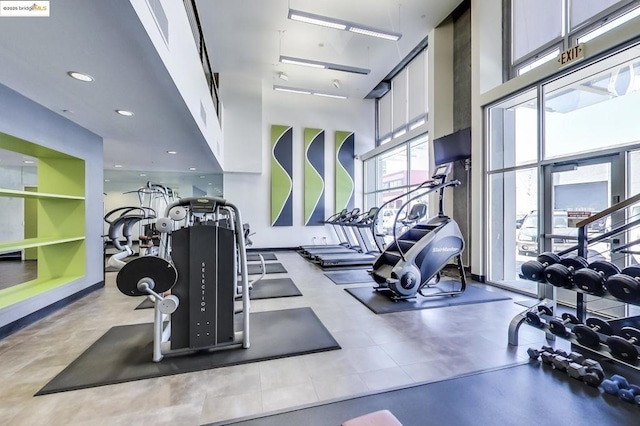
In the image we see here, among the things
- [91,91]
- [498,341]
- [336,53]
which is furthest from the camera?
[336,53]

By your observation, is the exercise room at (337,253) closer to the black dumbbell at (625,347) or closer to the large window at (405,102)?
the black dumbbell at (625,347)

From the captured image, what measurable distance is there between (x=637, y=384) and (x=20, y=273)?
10.0m

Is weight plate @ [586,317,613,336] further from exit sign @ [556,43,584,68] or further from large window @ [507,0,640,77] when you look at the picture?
large window @ [507,0,640,77]

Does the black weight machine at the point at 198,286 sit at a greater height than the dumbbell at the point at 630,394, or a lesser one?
greater

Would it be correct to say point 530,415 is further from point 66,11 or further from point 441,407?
point 66,11

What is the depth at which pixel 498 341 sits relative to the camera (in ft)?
9.63

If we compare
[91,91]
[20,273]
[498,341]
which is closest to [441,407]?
[498,341]

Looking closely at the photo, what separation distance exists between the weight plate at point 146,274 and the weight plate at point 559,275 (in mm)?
3383

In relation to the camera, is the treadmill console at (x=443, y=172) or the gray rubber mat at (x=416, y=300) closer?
the gray rubber mat at (x=416, y=300)

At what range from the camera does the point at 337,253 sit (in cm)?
818

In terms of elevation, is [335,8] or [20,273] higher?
[335,8]

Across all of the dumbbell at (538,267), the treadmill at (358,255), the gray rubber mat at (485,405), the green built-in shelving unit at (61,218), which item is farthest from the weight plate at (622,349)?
the green built-in shelving unit at (61,218)

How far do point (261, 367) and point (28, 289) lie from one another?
143 inches

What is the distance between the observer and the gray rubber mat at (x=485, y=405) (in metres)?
1.83
